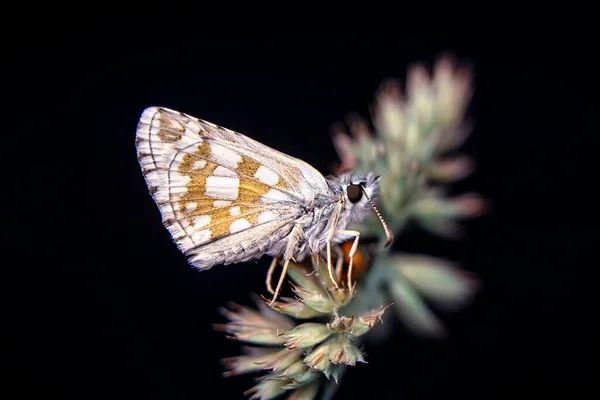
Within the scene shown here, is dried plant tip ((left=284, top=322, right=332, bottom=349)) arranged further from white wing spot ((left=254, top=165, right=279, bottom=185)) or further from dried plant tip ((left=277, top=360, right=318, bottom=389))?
white wing spot ((left=254, top=165, right=279, bottom=185))

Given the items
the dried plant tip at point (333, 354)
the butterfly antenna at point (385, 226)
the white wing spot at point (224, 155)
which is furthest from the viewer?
the white wing spot at point (224, 155)

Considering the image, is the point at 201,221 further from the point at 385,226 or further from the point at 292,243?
the point at 385,226

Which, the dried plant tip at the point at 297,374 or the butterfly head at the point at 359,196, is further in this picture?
the butterfly head at the point at 359,196

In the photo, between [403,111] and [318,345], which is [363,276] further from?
[403,111]

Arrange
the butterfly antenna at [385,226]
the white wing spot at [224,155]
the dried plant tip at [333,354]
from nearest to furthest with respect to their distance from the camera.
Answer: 1. the dried plant tip at [333,354]
2. the butterfly antenna at [385,226]
3. the white wing spot at [224,155]

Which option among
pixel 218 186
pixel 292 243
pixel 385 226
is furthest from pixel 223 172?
pixel 385 226

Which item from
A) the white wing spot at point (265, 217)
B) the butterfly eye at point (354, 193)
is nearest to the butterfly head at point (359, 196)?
the butterfly eye at point (354, 193)

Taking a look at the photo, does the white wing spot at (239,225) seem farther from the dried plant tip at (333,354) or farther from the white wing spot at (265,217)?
the dried plant tip at (333,354)
